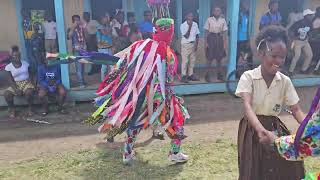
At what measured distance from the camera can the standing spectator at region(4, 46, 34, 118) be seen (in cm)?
706

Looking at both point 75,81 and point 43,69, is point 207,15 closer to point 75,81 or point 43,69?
point 75,81

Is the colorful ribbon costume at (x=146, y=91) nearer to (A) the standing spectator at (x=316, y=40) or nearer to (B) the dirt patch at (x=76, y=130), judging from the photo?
Answer: (B) the dirt patch at (x=76, y=130)

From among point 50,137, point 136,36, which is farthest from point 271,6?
point 50,137

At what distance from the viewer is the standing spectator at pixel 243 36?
28.6 ft

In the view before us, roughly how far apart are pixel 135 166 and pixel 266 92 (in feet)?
7.36

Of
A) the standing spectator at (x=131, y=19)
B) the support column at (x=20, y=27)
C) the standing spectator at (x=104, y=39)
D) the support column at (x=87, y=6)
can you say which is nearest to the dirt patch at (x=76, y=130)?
the standing spectator at (x=104, y=39)

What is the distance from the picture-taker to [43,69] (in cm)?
711

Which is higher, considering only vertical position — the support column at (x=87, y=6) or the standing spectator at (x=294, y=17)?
the support column at (x=87, y=6)

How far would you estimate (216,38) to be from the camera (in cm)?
855

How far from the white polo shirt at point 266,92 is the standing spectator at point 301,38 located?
6254 millimetres

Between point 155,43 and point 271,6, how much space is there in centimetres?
521

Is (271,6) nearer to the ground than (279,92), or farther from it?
farther from it

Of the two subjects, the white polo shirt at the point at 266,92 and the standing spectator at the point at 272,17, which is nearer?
the white polo shirt at the point at 266,92

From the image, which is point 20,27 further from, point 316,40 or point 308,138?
point 308,138
